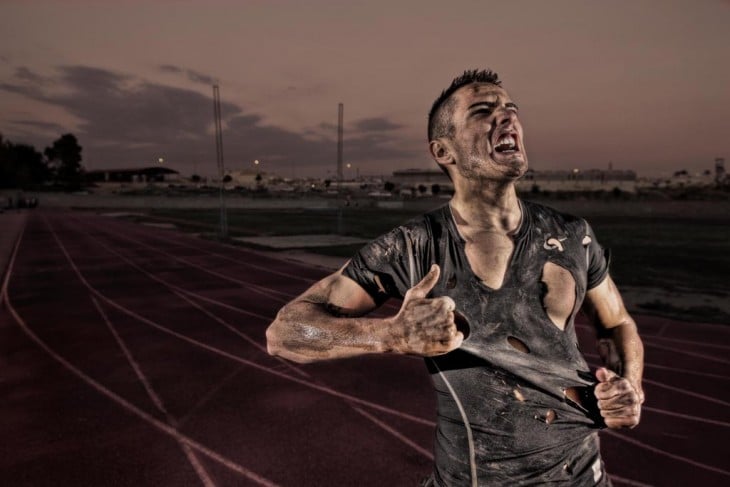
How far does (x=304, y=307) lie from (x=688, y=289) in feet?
40.9

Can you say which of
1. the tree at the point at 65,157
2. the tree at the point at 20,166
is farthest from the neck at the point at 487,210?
the tree at the point at 65,157

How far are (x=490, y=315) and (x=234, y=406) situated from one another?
4.87m

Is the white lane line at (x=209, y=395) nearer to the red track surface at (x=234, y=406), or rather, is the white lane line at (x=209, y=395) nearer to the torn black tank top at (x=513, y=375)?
the red track surface at (x=234, y=406)

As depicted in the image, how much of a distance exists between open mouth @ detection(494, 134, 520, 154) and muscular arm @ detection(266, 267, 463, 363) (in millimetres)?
406

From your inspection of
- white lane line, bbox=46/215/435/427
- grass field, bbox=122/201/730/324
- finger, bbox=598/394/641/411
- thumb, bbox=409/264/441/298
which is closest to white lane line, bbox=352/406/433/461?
white lane line, bbox=46/215/435/427

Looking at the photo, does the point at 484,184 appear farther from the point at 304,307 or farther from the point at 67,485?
the point at 67,485

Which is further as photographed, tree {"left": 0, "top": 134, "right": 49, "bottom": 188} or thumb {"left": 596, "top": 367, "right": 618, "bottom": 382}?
tree {"left": 0, "top": 134, "right": 49, "bottom": 188}

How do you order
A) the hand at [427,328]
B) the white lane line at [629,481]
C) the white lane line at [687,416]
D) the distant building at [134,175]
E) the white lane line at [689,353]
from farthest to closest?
1. the distant building at [134,175]
2. the white lane line at [689,353]
3. the white lane line at [687,416]
4. the white lane line at [629,481]
5. the hand at [427,328]

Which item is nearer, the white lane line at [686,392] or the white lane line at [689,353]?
the white lane line at [686,392]

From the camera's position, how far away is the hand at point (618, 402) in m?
1.33

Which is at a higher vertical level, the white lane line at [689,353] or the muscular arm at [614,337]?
the muscular arm at [614,337]

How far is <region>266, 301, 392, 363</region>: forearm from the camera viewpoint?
49.9 inches

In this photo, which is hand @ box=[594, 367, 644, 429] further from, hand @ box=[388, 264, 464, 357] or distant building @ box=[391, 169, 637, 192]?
distant building @ box=[391, 169, 637, 192]

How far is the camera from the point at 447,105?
1.50 meters
